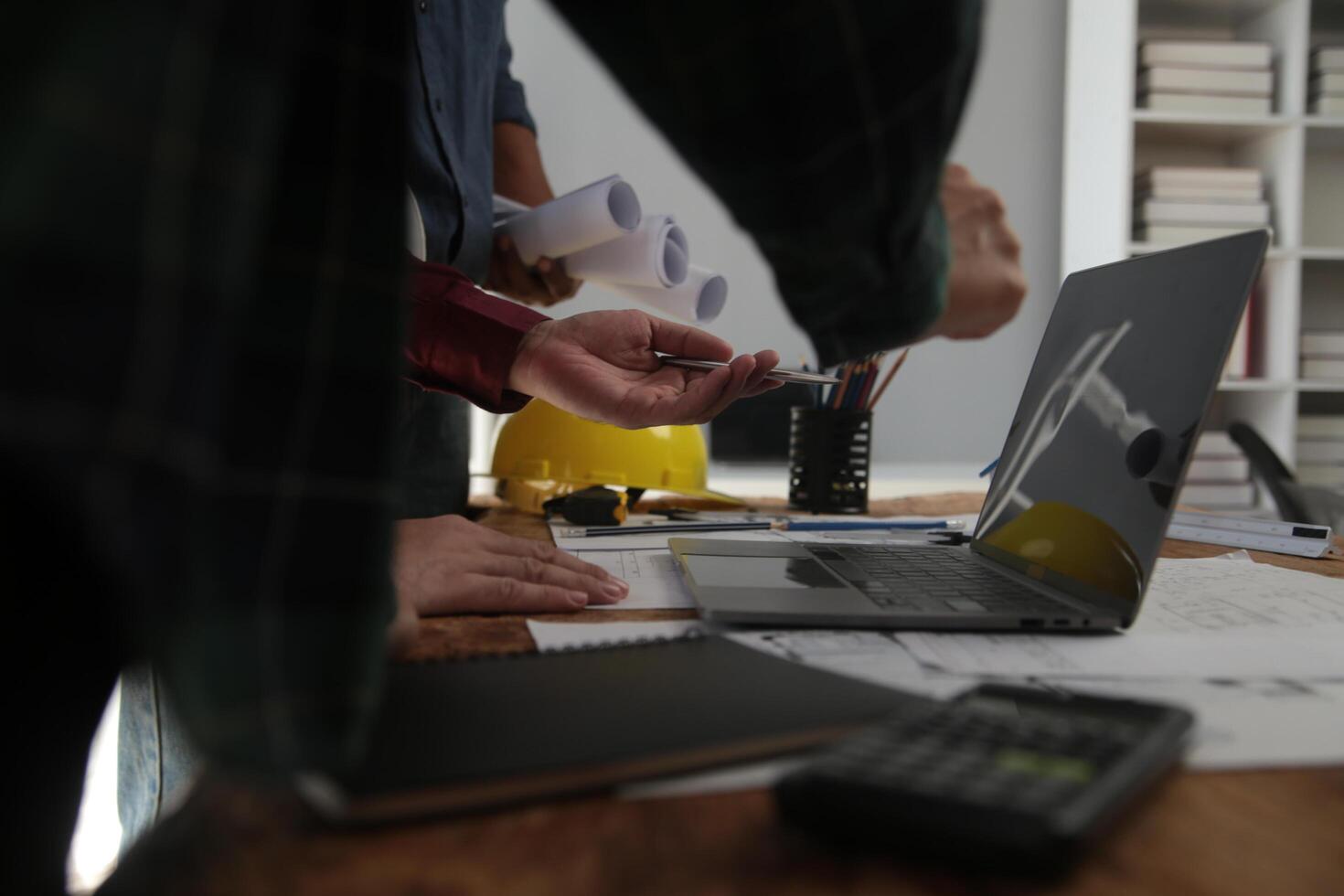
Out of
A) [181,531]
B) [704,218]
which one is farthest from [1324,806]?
[704,218]

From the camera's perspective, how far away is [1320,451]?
251 centimetres

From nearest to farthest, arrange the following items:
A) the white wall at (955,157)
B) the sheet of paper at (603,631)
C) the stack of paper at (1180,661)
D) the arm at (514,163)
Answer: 1. the stack of paper at (1180,661)
2. the sheet of paper at (603,631)
3. the arm at (514,163)
4. the white wall at (955,157)

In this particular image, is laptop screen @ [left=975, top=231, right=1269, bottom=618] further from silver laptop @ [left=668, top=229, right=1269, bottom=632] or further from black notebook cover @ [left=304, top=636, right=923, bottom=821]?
black notebook cover @ [left=304, top=636, right=923, bottom=821]

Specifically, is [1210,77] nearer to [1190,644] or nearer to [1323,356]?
[1323,356]

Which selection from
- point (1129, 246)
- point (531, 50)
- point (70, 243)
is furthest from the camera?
point (531, 50)

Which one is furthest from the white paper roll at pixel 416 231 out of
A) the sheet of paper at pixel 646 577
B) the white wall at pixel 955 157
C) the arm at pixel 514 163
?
the white wall at pixel 955 157

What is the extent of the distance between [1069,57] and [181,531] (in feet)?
10.2

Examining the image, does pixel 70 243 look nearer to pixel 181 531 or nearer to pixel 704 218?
pixel 181 531

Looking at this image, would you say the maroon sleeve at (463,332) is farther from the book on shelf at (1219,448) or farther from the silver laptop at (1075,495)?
the book on shelf at (1219,448)

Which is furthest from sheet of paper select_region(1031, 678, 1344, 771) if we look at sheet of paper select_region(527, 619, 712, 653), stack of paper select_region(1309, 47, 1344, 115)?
stack of paper select_region(1309, 47, 1344, 115)

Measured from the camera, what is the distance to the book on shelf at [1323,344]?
8.09 ft

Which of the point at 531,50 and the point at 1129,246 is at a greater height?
the point at 531,50

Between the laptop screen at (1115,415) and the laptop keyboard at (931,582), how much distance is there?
3 centimetres

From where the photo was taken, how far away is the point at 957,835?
25cm
